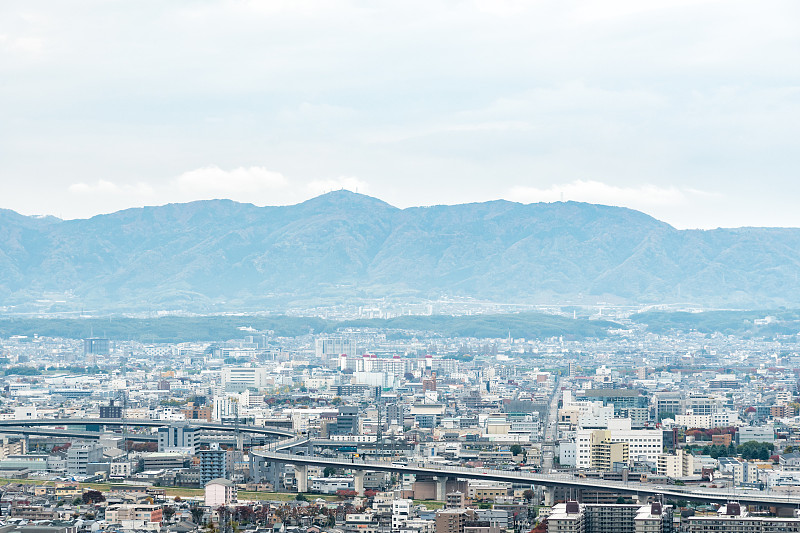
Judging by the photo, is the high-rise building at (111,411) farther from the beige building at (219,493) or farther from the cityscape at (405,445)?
the beige building at (219,493)

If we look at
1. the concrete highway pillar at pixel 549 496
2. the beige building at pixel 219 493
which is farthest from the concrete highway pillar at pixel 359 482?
the concrete highway pillar at pixel 549 496

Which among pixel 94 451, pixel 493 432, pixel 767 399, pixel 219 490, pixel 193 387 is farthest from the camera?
pixel 193 387

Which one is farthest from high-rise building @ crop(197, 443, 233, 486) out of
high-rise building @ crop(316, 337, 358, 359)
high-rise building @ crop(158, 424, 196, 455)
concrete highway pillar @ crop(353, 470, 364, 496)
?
high-rise building @ crop(316, 337, 358, 359)

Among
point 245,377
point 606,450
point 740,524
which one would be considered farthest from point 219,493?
point 245,377

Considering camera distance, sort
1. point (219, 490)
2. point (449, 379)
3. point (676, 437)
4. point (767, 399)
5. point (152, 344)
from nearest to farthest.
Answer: point (219, 490), point (676, 437), point (767, 399), point (449, 379), point (152, 344)

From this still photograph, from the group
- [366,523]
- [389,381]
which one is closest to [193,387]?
[389,381]

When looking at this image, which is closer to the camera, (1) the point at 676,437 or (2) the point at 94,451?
(2) the point at 94,451

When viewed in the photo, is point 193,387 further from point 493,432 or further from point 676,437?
point 676,437
